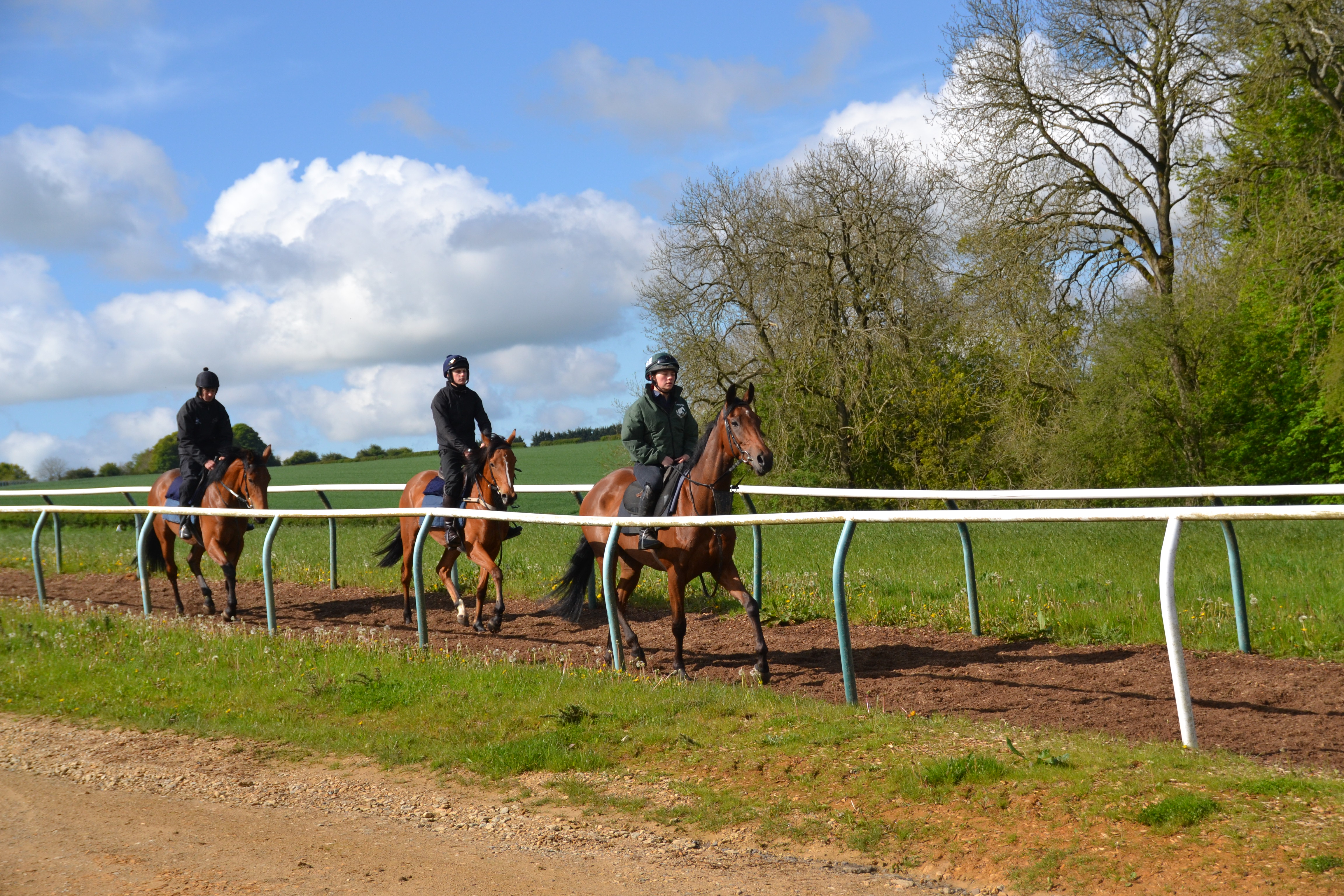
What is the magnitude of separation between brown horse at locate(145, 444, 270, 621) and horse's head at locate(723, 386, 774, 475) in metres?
6.52

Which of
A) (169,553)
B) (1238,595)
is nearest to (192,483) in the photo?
(169,553)

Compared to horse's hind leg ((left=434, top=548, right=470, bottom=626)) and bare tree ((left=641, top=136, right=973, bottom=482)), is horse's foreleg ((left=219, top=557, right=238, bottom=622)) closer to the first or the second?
horse's hind leg ((left=434, top=548, right=470, bottom=626))

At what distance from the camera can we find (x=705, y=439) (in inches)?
322

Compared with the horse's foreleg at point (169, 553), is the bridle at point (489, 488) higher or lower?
higher

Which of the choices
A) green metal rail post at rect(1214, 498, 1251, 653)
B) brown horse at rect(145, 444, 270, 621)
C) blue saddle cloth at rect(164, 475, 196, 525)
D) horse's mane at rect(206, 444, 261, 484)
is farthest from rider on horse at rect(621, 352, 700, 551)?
blue saddle cloth at rect(164, 475, 196, 525)

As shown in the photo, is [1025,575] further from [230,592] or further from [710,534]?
[230,592]

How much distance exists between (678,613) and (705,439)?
1350mm

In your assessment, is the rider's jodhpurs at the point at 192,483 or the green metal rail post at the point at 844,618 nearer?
the green metal rail post at the point at 844,618

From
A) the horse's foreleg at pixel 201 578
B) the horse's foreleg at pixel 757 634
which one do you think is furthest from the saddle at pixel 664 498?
the horse's foreleg at pixel 201 578

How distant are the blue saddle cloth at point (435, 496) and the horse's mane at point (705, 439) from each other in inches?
147

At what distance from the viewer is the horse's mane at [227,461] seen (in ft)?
40.5

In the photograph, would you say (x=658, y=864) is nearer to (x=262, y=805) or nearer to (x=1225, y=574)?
(x=262, y=805)

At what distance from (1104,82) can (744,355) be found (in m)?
11.9

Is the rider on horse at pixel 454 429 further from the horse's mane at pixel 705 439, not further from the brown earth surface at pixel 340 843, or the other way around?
the brown earth surface at pixel 340 843
